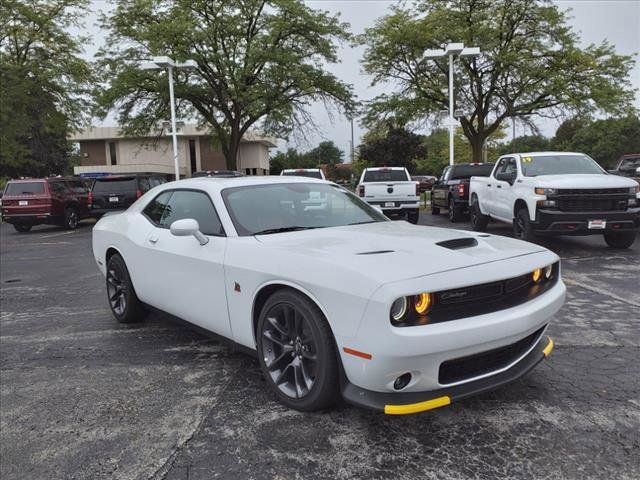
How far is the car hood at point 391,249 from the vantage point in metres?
2.88

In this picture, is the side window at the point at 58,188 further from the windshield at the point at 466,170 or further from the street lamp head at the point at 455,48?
the street lamp head at the point at 455,48

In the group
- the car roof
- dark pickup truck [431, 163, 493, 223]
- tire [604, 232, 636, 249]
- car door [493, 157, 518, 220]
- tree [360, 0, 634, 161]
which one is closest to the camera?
the car roof

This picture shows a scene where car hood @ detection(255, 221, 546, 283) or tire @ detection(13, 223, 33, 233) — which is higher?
car hood @ detection(255, 221, 546, 283)

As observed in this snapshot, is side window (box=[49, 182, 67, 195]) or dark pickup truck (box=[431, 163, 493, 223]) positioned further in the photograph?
side window (box=[49, 182, 67, 195])

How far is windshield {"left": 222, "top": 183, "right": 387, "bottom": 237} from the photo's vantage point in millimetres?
3990

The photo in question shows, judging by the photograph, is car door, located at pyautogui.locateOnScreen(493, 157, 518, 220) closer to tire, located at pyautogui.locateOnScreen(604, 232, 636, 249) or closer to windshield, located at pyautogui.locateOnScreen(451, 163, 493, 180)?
tire, located at pyautogui.locateOnScreen(604, 232, 636, 249)

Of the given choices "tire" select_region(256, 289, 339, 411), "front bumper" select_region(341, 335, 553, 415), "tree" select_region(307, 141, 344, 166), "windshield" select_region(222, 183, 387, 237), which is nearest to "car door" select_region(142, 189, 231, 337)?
"windshield" select_region(222, 183, 387, 237)

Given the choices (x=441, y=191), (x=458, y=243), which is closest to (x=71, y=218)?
(x=441, y=191)

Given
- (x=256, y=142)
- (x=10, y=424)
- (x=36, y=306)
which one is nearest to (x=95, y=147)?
(x=256, y=142)

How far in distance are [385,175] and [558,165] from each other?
7.35 m

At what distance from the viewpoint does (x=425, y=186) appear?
129 ft

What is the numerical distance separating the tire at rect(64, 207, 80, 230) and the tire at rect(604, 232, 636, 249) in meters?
Answer: 16.3

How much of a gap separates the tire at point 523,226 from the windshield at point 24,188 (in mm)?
15006

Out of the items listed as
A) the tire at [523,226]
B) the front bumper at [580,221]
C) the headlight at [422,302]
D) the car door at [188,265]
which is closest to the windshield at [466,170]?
the tire at [523,226]
